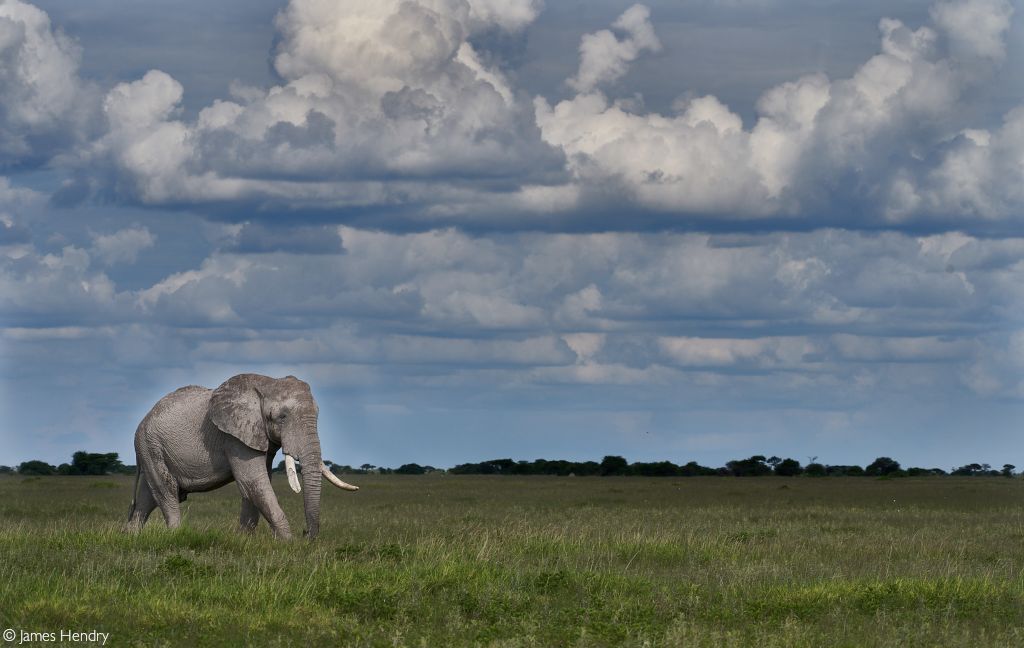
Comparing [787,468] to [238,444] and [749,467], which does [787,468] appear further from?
[238,444]

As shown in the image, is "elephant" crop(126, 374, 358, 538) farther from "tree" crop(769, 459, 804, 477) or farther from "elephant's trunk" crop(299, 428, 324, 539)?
"tree" crop(769, 459, 804, 477)

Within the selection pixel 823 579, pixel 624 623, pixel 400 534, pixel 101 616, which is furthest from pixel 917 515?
pixel 101 616

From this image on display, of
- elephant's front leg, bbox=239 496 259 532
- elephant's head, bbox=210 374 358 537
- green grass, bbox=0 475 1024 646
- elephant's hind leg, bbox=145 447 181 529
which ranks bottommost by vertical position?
green grass, bbox=0 475 1024 646

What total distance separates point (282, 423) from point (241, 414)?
0.70m

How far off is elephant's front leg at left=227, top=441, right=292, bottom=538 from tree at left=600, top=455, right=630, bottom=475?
101 metres

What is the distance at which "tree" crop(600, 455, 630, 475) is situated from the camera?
12251cm

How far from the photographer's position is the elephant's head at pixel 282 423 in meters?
22.5

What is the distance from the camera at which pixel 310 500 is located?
2250 centimetres

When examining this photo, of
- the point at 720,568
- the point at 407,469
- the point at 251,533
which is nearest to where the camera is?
the point at 720,568

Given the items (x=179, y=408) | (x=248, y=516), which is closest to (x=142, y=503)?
(x=179, y=408)

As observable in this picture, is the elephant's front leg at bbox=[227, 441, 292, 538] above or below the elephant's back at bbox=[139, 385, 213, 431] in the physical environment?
below

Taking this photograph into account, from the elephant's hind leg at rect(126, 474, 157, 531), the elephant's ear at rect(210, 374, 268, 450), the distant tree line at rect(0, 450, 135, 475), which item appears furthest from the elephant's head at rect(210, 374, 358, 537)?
the distant tree line at rect(0, 450, 135, 475)

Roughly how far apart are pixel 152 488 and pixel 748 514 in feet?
63.1

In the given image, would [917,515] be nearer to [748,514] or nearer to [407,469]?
[748,514]
